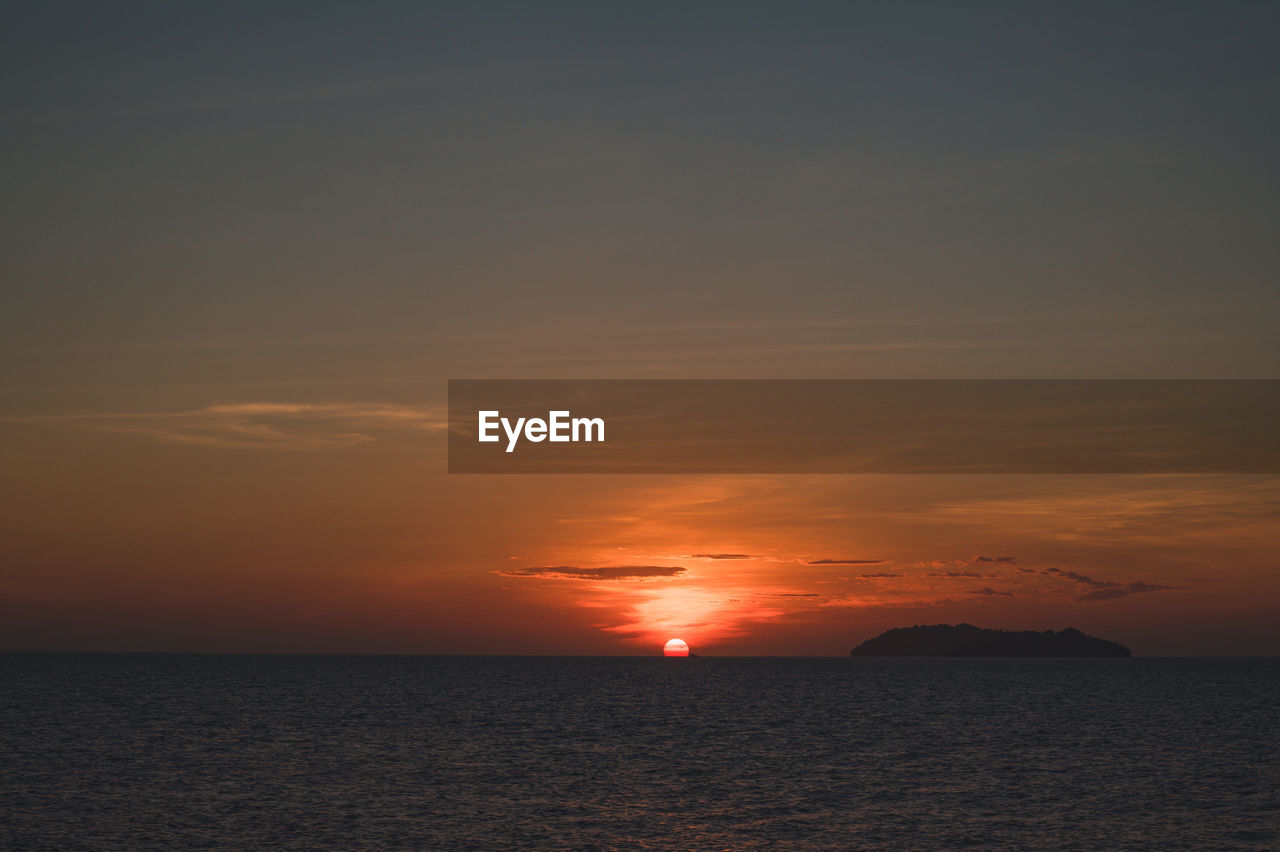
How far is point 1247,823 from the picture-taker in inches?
1927

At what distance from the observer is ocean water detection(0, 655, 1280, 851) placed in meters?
46.0

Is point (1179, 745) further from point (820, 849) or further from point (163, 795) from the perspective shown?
point (163, 795)

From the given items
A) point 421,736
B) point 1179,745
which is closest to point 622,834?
point 421,736

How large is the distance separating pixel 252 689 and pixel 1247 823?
141 metres

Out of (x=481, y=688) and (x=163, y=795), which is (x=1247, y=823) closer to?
(x=163, y=795)

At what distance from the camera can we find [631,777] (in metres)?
63.5

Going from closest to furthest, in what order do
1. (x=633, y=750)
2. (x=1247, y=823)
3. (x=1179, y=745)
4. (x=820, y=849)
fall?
(x=820, y=849) < (x=1247, y=823) < (x=633, y=750) < (x=1179, y=745)

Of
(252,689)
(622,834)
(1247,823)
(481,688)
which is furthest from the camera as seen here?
(481,688)

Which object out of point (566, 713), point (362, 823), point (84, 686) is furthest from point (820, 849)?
point (84, 686)

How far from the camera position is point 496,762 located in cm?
6962

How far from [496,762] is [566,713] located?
48.1 meters

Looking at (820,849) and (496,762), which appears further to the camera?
(496,762)

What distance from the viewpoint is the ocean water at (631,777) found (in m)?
46.0

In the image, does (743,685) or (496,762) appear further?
(743,685)
